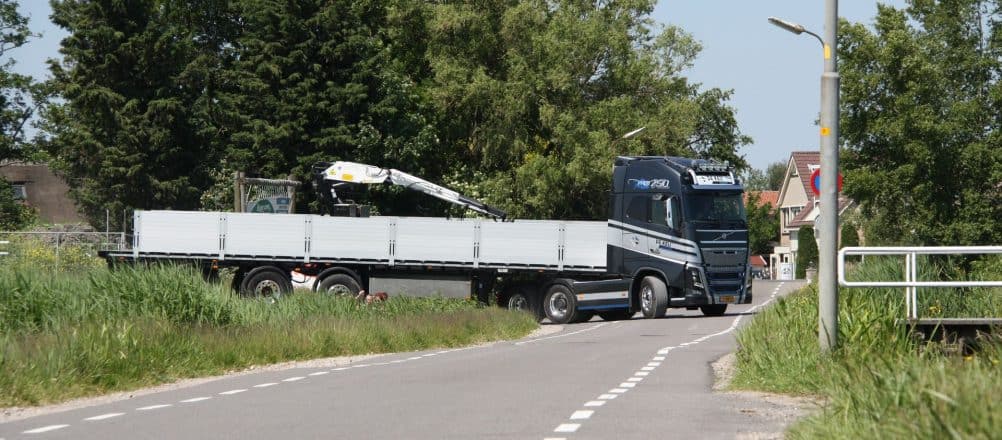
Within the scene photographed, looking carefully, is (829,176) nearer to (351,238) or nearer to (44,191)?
(351,238)

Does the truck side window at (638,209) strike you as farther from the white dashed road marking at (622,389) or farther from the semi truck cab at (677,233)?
the white dashed road marking at (622,389)

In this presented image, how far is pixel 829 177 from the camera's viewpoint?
591 inches

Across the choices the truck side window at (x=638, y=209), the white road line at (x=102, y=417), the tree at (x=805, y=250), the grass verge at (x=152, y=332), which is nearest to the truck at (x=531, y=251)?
the truck side window at (x=638, y=209)

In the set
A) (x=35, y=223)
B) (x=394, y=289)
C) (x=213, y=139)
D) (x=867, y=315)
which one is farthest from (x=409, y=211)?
(x=867, y=315)

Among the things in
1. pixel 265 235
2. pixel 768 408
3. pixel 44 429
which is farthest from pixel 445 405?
pixel 265 235

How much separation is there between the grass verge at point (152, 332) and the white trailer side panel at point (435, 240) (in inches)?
358

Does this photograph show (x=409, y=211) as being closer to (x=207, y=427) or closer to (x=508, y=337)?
(x=508, y=337)

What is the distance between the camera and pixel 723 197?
1495 inches

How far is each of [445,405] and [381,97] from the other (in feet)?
143

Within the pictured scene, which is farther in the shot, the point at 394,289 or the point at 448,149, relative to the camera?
the point at 448,149

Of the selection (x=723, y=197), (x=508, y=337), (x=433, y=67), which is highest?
(x=433, y=67)

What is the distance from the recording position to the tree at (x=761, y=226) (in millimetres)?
138625

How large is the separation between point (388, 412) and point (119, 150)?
48498 mm

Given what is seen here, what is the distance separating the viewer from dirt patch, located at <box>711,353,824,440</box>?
38.1ft
